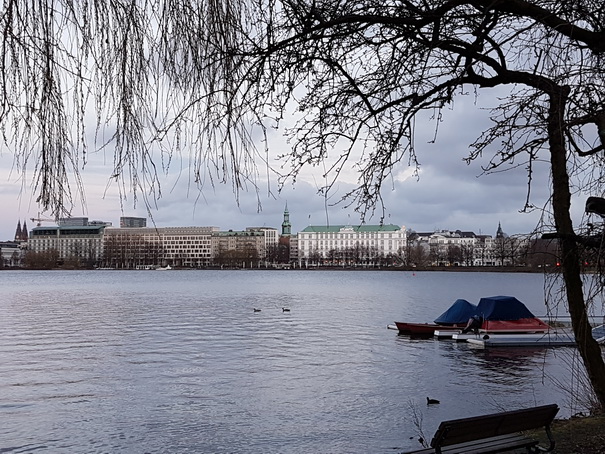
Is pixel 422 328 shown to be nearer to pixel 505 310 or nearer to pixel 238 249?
pixel 505 310

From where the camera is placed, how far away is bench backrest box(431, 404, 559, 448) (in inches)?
272

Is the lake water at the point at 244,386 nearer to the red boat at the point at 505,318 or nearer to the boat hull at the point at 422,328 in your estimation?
the boat hull at the point at 422,328

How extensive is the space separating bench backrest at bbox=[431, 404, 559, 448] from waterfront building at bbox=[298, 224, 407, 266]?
164m

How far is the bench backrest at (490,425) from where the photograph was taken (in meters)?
6.91

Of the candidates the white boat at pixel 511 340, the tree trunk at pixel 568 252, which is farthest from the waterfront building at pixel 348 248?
the tree trunk at pixel 568 252

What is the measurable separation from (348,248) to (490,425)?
180 metres

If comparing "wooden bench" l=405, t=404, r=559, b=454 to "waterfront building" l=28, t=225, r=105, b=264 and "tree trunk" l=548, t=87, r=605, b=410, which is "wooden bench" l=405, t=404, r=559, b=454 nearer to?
"tree trunk" l=548, t=87, r=605, b=410

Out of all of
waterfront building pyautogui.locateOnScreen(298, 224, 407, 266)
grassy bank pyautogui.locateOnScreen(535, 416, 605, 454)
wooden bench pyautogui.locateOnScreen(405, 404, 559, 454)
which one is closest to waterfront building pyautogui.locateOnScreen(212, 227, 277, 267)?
waterfront building pyautogui.locateOnScreen(298, 224, 407, 266)

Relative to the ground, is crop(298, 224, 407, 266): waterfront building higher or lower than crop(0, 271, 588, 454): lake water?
higher

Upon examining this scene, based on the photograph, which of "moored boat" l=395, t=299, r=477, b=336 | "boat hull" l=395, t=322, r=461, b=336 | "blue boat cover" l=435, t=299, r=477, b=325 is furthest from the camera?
"blue boat cover" l=435, t=299, r=477, b=325

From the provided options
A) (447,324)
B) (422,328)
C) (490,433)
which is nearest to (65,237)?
(490,433)

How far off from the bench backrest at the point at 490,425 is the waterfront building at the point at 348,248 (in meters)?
164

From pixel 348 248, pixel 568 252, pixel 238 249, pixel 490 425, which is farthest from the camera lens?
pixel 348 248

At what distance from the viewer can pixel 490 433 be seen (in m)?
7.47
